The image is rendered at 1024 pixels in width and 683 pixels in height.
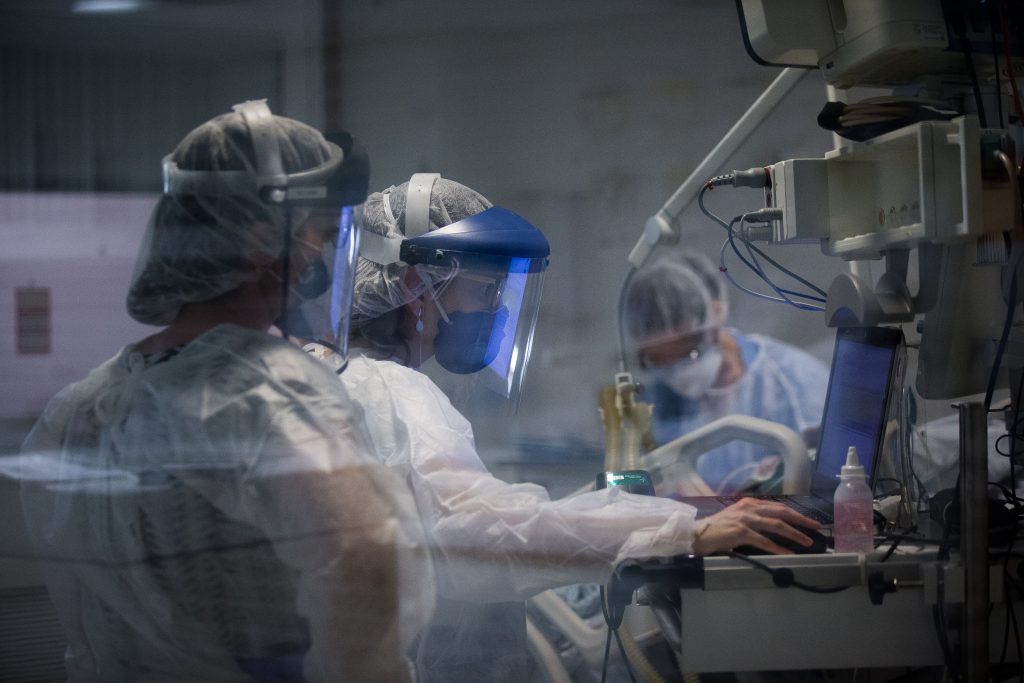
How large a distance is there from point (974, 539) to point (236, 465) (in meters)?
0.93

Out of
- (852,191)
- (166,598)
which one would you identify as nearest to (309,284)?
(166,598)

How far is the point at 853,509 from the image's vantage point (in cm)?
123

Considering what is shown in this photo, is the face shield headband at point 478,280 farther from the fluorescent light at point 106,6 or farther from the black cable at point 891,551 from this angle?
the black cable at point 891,551

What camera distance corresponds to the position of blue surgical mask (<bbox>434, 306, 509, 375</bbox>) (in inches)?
60.0

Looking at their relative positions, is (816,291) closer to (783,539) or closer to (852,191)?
(852,191)

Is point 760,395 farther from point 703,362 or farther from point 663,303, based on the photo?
A: point 663,303

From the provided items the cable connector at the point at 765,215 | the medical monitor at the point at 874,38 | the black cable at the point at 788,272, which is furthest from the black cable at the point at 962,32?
the black cable at the point at 788,272

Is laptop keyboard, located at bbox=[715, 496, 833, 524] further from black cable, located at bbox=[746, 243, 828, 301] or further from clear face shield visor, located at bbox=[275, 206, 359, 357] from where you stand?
clear face shield visor, located at bbox=[275, 206, 359, 357]

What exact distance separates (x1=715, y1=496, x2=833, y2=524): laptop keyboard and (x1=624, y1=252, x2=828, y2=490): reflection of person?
1.34 metres

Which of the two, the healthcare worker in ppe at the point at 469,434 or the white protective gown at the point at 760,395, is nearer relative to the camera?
the healthcare worker in ppe at the point at 469,434

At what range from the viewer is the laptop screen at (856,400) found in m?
1.38

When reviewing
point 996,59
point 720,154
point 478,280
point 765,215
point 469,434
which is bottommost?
point 469,434

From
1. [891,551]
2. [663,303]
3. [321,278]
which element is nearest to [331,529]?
[321,278]

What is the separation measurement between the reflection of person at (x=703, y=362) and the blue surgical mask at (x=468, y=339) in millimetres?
1444
